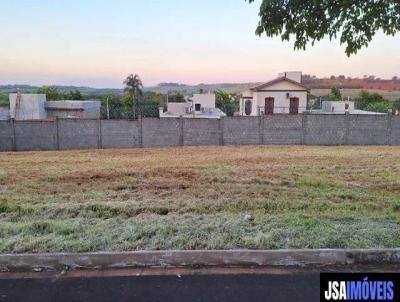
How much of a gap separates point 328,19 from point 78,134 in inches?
683

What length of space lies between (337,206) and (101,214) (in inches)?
156

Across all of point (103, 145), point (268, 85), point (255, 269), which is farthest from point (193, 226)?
point (268, 85)

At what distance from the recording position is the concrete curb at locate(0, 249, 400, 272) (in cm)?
424

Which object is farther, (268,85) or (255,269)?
(268,85)

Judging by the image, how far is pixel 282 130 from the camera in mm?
21297

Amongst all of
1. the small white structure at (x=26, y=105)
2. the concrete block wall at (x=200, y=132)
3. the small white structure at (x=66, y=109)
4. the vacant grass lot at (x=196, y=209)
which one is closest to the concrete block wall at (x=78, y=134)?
the concrete block wall at (x=200, y=132)

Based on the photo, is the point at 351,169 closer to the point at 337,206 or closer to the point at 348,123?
the point at 337,206

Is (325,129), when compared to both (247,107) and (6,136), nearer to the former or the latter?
(6,136)

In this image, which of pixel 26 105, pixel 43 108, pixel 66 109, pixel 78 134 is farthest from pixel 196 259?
pixel 43 108

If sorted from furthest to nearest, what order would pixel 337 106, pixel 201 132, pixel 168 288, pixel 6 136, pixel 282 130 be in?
pixel 337 106 → pixel 282 130 → pixel 201 132 → pixel 6 136 → pixel 168 288

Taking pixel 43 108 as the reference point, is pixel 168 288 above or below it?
below

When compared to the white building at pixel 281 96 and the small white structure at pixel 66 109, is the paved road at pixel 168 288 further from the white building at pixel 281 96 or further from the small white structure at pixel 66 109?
the small white structure at pixel 66 109

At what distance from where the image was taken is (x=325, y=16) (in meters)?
5.50

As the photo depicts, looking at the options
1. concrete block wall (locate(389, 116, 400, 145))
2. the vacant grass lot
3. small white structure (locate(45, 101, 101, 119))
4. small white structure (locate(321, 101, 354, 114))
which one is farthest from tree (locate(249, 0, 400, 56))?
small white structure (locate(321, 101, 354, 114))
